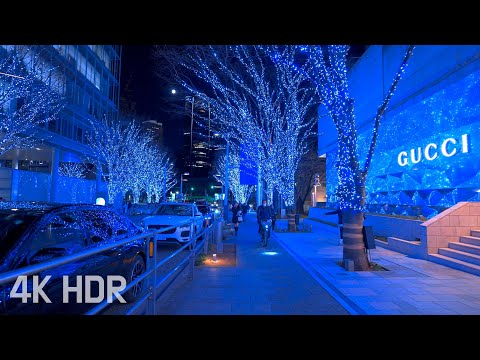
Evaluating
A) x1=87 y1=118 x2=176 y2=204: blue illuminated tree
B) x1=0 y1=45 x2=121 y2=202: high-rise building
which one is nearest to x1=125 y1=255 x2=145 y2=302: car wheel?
x1=0 y1=45 x2=121 y2=202: high-rise building

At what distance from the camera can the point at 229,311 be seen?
5.03 m

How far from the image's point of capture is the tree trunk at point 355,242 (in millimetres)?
8133

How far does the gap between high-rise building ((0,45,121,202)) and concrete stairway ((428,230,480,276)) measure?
1900 centimetres

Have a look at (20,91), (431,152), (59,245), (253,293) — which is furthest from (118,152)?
(59,245)

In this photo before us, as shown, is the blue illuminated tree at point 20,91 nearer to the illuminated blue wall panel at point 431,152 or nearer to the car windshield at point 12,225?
the car windshield at point 12,225

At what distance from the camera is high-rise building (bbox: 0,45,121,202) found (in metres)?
21.6

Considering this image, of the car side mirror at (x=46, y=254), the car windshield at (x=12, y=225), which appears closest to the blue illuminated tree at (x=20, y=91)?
the car windshield at (x=12, y=225)

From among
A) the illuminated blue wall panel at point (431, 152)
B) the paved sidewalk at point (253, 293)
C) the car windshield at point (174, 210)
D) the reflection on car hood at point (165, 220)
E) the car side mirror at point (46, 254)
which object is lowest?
the paved sidewalk at point (253, 293)

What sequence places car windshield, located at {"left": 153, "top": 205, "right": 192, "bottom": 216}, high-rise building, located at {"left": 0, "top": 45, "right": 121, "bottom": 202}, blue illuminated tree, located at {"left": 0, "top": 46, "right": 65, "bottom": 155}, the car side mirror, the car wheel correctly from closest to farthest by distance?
the car side mirror → the car wheel → car windshield, located at {"left": 153, "top": 205, "right": 192, "bottom": 216} → blue illuminated tree, located at {"left": 0, "top": 46, "right": 65, "bottom": 155} → high-rise building, located at {"left": 0, "top": 45, "right": 121, "bottom": 202}

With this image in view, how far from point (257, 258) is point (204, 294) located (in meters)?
4.29

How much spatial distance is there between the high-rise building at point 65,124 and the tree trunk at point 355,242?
54.3ft

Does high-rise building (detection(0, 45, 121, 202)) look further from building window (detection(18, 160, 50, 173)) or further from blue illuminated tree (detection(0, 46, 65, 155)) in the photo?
blue illuminated tree (detection(0, 46, 65, 155))
